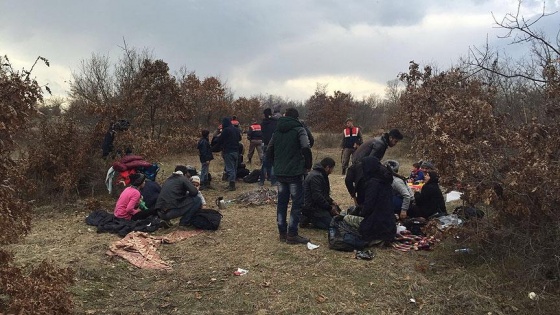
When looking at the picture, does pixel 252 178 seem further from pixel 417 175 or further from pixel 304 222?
pixel 304 222

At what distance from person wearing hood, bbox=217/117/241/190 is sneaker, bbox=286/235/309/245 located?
14.6 ft

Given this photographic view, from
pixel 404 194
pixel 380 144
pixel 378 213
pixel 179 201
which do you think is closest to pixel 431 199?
pixel 404 194

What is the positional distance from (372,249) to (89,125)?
736 cm

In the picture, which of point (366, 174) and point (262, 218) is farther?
point (262, 218)

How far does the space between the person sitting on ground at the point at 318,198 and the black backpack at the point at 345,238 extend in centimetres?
72

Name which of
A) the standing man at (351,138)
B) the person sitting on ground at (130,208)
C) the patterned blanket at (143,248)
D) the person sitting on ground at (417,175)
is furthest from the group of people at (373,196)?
the standing man at (351,138)

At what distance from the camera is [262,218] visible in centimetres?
782

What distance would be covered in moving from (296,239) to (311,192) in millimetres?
920

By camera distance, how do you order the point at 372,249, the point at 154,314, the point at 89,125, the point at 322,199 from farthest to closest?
the point at 89,125, the point at 322,199, the point at 372,249, the point at 154,314

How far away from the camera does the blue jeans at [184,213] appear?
696 centimetres

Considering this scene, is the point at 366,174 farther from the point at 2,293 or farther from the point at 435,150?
the point at 2,293

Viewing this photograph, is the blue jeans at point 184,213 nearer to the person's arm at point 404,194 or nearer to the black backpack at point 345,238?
the black backpack at point 345,238

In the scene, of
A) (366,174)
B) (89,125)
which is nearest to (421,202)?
(366,174)

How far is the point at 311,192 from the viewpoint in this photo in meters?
6.76
